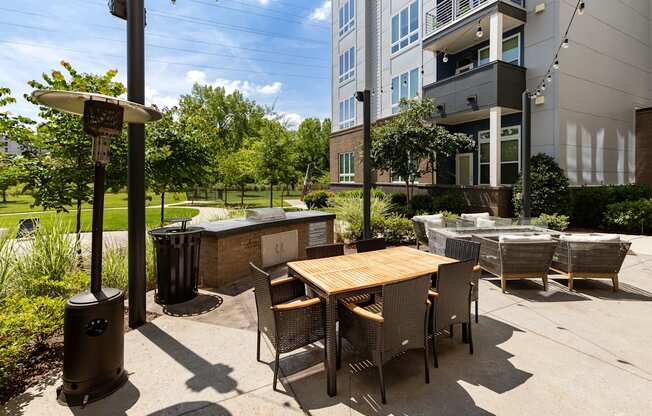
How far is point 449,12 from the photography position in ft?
48.0

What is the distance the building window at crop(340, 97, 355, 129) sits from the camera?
859 inches

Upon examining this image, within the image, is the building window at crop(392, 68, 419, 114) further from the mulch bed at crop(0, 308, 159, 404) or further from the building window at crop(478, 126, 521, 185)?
the mulch bed at crop(0, 308, 159, 404)

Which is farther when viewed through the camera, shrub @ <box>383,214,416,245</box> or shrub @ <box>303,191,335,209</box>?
shrub @ <box>303,191,335,209</box>

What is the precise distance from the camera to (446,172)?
15203 millimetres

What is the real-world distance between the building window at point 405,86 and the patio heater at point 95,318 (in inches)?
595

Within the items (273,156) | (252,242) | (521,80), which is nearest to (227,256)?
(252,242)

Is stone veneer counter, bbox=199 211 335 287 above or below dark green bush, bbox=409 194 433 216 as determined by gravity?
below

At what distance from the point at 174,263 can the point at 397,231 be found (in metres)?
6.27

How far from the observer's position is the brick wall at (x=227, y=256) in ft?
18.9

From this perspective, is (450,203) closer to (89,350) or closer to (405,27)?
(405,27)

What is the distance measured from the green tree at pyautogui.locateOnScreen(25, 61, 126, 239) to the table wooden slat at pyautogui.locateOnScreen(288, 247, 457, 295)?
430cm

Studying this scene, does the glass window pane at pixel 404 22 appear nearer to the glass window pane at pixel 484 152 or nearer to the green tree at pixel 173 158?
the glass window pane at pixel 484 152

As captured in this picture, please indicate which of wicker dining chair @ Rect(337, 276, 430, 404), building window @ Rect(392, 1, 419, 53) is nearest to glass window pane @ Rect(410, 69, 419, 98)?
building window @ Rect(392, 1, 419, 53)

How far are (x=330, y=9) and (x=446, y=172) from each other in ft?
54.2
